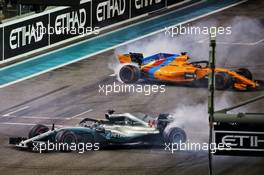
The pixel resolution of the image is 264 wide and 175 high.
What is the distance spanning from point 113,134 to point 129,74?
5.33 meters

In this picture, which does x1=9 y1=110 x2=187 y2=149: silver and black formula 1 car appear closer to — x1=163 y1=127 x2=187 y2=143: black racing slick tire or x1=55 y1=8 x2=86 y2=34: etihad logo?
x1=163 y1=127 x2=187 y2=143: black racing slick tire

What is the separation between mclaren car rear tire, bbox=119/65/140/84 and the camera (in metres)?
29.4

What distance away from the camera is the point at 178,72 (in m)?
29.5

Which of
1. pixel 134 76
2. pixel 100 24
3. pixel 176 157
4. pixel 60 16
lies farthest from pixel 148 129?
pixel 100 24

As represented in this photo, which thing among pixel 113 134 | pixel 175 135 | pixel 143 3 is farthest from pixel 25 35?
pixel 175 135

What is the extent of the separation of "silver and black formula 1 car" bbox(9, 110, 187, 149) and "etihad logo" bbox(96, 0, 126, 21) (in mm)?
11448

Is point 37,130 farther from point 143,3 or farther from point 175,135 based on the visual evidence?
point 143,3

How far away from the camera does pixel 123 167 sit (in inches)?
909

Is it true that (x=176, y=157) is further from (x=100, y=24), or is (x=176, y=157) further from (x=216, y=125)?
(x=100, y=24)

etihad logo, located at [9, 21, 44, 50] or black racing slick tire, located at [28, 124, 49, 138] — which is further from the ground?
etihad logo, located at [9, 21, 44, 50]

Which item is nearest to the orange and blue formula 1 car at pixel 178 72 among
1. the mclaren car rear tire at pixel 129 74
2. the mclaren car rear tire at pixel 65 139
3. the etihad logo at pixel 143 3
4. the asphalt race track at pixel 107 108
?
the mclaren car rear tire at pixel 129 74

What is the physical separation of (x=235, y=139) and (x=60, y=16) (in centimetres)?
2042

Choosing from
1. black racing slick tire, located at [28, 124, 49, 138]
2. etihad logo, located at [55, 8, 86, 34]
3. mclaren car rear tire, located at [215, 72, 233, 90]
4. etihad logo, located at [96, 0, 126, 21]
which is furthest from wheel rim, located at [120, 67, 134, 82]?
etihad logo, located at [96, 0, 126, 21]

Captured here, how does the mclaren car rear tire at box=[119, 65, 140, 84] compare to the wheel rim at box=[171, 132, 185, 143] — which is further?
the mclaren car rear tire at box=[119, 65, 140, 84]
